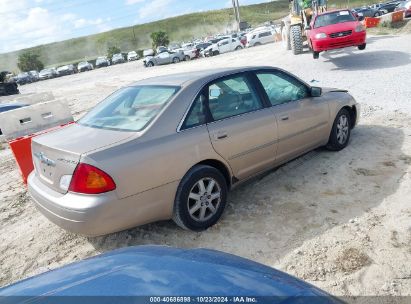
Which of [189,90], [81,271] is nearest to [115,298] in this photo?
[81,271]

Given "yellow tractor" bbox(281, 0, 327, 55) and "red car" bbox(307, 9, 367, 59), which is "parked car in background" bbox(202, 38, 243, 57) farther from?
"red car" bbox(307, 9, 367, 59)

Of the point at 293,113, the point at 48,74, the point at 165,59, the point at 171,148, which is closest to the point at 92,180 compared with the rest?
the point at 171,148

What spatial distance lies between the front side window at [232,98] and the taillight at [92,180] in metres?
1.32

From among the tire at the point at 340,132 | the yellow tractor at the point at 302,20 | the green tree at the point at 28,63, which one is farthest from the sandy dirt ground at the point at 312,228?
the green tree at the point at 28,63

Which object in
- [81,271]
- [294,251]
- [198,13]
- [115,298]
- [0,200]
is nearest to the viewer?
[115,298]

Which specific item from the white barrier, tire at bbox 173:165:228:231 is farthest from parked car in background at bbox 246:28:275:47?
tire at bbox 173:165:228:231

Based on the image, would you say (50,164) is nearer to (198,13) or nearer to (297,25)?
(297,25)

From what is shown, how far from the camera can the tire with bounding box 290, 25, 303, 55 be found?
16297 millimetres

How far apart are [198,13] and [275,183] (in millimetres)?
135577

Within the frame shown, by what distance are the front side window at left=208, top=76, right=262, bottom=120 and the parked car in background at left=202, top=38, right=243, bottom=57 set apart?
109 ft

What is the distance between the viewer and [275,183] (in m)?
4.70

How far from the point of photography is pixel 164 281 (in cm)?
163

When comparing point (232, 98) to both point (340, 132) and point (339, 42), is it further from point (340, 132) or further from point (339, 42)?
point (339, 42)

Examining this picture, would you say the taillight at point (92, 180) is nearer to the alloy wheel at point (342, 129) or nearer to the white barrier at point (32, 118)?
the alloy wheel at point (342, 129)
